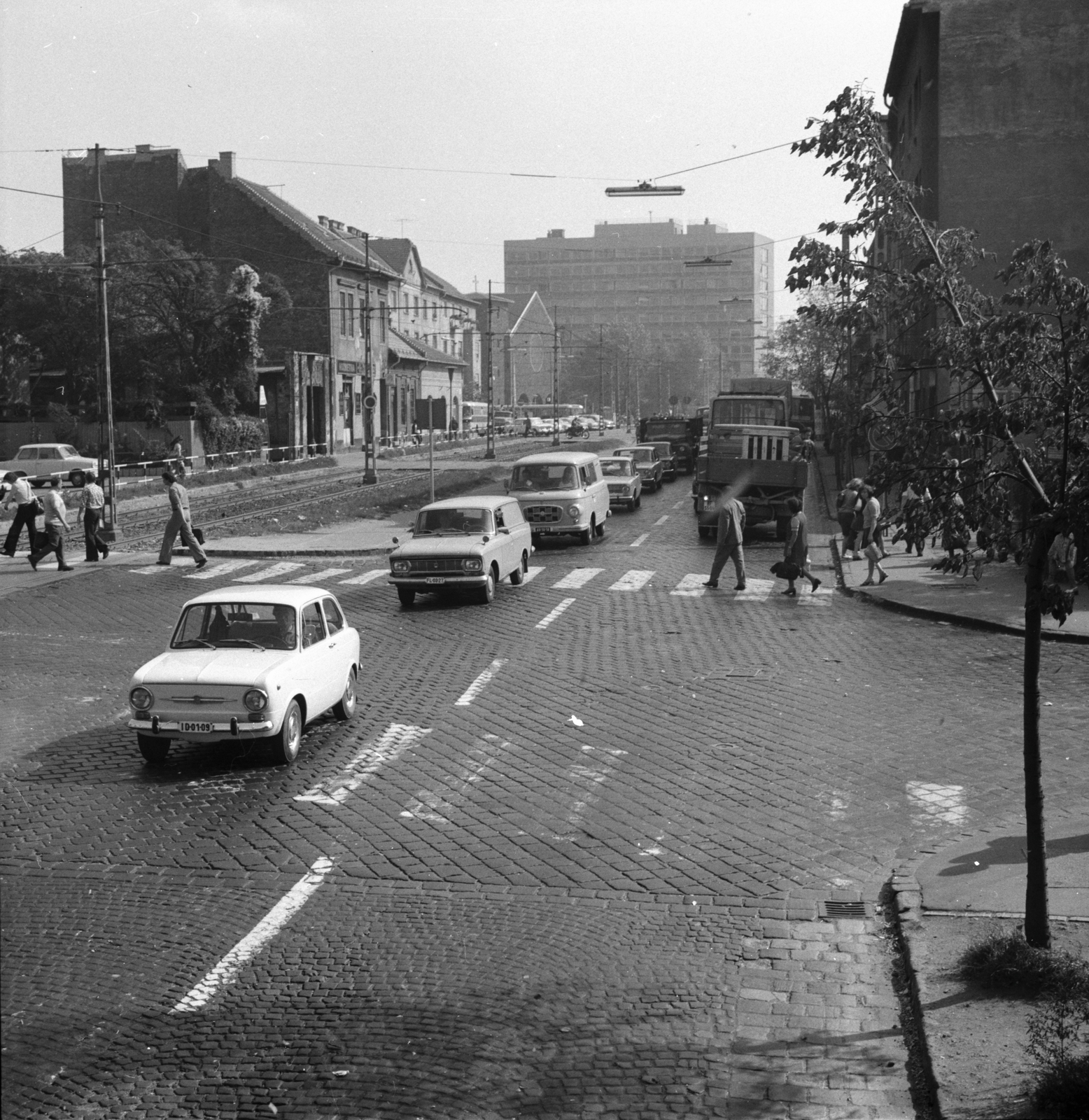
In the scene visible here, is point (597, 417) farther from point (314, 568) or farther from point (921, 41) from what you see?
point (314, 568)

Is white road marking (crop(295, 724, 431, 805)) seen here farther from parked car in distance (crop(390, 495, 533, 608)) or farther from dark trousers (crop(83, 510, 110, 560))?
dark trousers (crop(83, 510, 110, 560))

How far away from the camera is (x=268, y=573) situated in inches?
1022

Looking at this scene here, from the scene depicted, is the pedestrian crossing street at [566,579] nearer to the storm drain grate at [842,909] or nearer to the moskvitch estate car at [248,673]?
the moskvitch estate car at [248,673]

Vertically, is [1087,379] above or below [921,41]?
below

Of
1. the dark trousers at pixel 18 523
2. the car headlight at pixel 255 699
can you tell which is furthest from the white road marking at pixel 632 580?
the car headlight at pixel 255 699

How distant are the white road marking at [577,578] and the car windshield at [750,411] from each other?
22.8 metres

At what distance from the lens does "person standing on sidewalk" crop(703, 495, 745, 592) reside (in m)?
23.0

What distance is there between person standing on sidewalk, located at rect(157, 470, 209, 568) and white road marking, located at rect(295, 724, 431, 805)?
13.8m

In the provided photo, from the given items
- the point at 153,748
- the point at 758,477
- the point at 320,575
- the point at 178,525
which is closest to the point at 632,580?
the point at 320,575

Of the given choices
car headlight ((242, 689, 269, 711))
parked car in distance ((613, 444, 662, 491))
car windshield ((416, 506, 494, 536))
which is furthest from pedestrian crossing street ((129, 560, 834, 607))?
parked car in distance ((613, 444, 662, 491))

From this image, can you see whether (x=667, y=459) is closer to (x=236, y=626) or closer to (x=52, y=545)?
(x=52, y=545)

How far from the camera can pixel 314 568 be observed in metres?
27.1

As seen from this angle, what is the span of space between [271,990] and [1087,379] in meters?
5.48

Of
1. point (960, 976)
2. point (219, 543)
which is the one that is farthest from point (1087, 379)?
point (219, 543)
